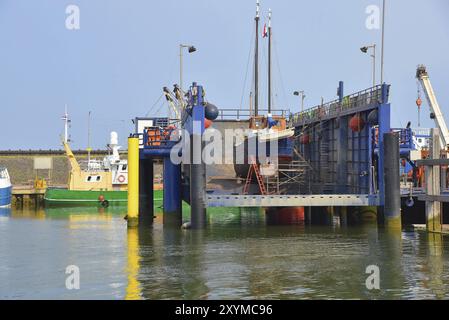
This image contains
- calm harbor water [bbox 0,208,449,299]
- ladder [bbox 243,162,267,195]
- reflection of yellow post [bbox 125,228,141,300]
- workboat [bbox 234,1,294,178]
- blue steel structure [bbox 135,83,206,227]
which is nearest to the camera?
reflection of yellow post [bbox 125,228,141,300]

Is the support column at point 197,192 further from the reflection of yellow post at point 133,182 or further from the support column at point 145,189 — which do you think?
the support column at point 145,189

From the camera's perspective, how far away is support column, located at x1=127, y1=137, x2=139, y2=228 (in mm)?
34781

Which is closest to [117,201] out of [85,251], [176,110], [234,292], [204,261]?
[176,110]

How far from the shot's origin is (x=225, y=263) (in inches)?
937

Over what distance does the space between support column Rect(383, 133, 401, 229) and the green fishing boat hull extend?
34.8 m

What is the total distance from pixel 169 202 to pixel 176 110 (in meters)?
16.7

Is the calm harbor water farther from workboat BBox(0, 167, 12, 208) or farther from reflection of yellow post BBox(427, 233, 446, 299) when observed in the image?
workboat BBox(0, 167, 12, 208)

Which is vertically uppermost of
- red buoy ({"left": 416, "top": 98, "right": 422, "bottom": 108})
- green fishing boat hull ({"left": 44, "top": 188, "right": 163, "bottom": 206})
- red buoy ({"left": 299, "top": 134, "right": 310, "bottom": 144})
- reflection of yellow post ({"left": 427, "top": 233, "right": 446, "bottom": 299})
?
red buoy ({"left": 416, "top": 98, "right": 422, "bottom": 108})

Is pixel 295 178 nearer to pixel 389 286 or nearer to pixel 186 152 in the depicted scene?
pixel 186 152

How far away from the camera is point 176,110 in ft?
173

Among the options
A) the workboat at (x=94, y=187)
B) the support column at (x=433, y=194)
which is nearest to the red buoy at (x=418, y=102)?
the workboat at (x=94, y=187)

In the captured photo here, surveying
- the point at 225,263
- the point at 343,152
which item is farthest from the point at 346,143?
the point at 225,263

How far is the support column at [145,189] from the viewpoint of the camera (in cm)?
4325

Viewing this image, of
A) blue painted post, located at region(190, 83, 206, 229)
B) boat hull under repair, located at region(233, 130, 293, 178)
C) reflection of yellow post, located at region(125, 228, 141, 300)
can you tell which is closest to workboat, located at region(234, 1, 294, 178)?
boat hull under repair, located at region(233, 130, 293, 178)
